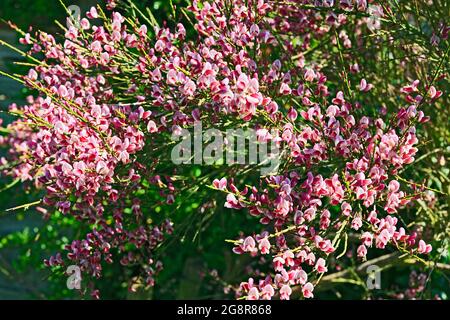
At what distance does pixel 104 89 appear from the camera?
12.2 feet

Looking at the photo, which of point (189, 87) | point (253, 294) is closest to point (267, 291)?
point (253, 294)

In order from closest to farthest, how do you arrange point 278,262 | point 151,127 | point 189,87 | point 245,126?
point 278,262 → point 189,87 → point 151,127 → point 245,126

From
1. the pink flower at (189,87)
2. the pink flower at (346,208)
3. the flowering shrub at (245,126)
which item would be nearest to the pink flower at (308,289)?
the flowering shrub at (245,126)

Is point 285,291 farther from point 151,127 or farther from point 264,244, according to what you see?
point 151,127

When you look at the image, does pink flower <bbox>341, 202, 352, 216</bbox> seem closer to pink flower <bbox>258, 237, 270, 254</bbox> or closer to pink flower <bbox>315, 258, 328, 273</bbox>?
pink flower <bbox>315, 258, 328, 273</bbox>

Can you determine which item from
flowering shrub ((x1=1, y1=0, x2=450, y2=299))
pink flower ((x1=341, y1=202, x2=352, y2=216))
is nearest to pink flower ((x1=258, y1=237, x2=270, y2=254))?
flowering shrub ((x1=1, y1=0, x2=450, y2=299))

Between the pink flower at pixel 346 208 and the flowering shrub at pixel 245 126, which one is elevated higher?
the flowering shrub at pixel 245 126

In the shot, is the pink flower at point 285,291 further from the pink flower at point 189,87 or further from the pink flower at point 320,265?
the pink flower at point 189,87

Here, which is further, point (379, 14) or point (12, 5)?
point (12, 5)

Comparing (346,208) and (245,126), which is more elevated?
(245,126)

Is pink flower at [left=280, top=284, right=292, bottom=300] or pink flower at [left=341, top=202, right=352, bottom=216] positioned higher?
pink flower at [left=341, top=202, right=352, bottom=216]
